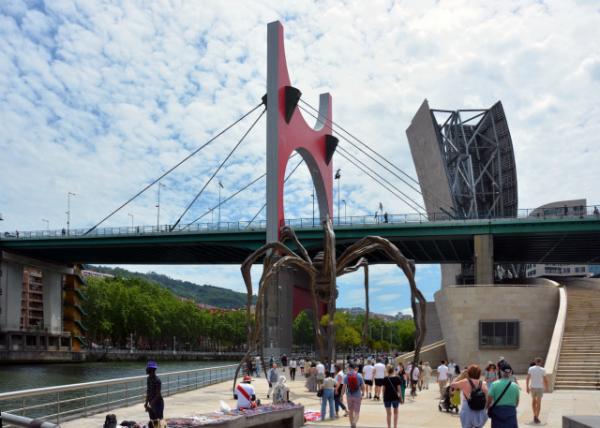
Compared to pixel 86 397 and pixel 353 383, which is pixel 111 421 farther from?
pixel 86 397

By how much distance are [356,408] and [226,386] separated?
15.2 meters

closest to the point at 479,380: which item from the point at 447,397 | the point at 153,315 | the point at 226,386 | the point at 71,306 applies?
the point at 447,397

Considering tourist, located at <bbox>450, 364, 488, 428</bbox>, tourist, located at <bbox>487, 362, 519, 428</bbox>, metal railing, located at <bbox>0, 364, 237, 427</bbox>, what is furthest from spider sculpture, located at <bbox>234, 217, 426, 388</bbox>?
tourist, located at <bbox>487, 362, 519, 428</bbox>

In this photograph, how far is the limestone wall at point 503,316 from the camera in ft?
128

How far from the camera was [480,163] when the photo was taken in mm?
94625

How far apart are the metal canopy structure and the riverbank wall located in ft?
165

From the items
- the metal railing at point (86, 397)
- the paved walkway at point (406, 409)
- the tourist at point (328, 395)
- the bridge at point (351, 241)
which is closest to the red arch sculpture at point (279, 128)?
the bridge at point (351, 241)

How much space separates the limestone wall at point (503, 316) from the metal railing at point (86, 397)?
45.4 ft

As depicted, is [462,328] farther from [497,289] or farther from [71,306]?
[71,306]

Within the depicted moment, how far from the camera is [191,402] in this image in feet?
70.1

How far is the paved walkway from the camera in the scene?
16312mm

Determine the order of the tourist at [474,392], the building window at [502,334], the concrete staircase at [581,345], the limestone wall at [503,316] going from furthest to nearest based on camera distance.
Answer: the building window at [502,334], the limestone wall at [503,316], the concrete staircase at [581,345], the tourist at [474,392]

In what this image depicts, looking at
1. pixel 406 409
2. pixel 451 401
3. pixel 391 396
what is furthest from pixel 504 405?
pixel 406 409

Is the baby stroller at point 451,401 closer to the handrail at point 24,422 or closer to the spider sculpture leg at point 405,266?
the spider sculpture leg at point 405,266
